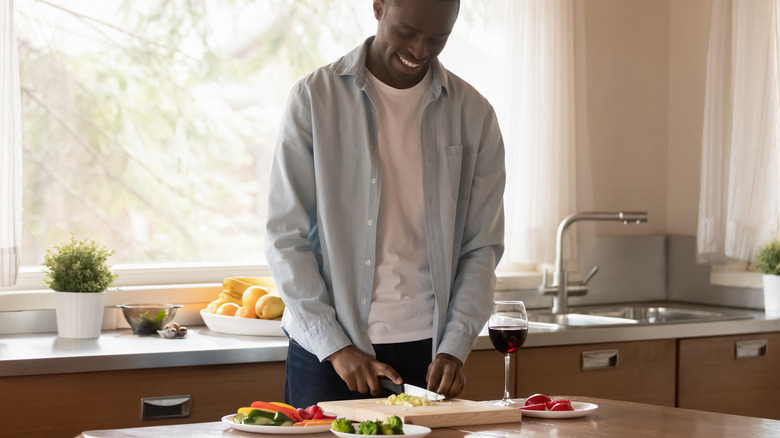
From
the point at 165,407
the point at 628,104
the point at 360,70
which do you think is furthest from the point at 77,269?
the point at 628,104

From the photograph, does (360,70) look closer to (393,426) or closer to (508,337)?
(508,337)

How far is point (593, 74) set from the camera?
3.75 m

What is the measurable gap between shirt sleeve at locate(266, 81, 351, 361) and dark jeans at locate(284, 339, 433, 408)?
5 centimetres

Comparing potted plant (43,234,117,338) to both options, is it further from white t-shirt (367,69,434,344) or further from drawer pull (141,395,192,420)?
white t-shirt (367,69,434,344)

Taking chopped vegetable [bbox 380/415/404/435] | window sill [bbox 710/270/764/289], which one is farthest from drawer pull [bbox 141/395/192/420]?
window sill [bbox 710/270/764/289]

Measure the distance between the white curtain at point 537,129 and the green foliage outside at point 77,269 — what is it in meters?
1.39

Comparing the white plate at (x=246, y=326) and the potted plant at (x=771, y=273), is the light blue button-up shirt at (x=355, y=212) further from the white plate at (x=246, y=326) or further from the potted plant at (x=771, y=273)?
the potted plant at (x=771, y=273)

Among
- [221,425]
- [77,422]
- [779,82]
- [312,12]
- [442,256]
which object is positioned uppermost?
[312,12]

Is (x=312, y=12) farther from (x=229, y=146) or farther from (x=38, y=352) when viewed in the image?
(x=38, y=352)

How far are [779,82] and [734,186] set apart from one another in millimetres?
383

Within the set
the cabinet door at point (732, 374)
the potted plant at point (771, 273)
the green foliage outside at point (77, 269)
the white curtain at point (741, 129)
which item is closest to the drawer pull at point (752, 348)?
the cabinet door at point (732, 374)

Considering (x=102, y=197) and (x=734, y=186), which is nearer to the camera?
A: (x=102, y=197)

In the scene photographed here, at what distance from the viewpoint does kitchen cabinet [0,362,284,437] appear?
88.7 inches

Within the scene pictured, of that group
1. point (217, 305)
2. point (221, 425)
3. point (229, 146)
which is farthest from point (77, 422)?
point (229, 146)
